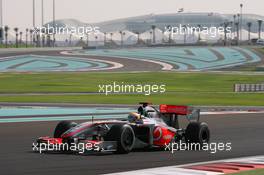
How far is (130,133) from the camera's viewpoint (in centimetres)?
2164

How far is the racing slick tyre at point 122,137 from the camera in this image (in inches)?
838

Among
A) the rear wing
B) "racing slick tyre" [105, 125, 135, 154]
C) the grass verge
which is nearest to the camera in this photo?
"racing slick tyre" [105, 125, 135, 154]

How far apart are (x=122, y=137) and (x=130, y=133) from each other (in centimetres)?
39

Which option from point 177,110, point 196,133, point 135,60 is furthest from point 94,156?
point 135,60

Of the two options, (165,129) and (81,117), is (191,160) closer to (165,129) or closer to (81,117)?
(165,129)

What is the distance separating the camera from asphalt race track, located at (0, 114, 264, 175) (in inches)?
725

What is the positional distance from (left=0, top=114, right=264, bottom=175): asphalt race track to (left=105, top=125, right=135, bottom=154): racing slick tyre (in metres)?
0.26

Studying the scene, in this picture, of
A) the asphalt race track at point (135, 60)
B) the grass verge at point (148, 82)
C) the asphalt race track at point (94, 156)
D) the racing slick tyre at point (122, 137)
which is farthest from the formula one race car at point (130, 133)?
the asphalt race track at point (135, 60)

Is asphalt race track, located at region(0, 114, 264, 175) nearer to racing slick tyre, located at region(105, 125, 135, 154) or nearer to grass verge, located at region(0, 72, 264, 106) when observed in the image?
racing slick tyre, located at region(105, 125, 135, 154)

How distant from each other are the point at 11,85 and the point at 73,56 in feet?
217

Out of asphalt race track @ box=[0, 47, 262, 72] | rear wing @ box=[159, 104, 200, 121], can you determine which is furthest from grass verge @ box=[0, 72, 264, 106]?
rear wing @ box=[159, 104, 200, 121]

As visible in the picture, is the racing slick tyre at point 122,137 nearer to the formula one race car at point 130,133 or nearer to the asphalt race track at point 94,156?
the formula one race car at point 130,133

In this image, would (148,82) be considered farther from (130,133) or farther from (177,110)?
(130,133)

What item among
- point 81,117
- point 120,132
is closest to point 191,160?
point 120,132
